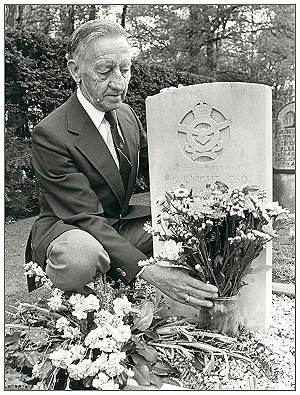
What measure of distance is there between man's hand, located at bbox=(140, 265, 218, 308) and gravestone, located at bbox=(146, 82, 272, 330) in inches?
11.0

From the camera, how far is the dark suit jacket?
275cm

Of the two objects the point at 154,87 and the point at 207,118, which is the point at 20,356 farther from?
the point at 154,87

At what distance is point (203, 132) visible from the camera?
2.82 meters

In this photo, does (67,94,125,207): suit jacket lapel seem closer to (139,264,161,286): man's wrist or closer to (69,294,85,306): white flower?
(139,264,161,286): man's wrist

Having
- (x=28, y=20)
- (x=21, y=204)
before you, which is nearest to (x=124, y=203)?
(x=21, y=204)

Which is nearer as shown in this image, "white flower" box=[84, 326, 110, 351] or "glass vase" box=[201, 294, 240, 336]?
"white flower" box=[84, 326, 110, 351]

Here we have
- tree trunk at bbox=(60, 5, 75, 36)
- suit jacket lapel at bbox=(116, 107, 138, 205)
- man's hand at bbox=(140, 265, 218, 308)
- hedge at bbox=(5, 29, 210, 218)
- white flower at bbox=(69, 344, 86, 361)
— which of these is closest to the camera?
white flower at bbox=(69, 344, 86, 361)

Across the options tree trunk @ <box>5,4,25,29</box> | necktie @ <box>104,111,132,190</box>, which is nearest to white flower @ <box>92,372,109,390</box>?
necktie @ <box>104,111,132,190</box>

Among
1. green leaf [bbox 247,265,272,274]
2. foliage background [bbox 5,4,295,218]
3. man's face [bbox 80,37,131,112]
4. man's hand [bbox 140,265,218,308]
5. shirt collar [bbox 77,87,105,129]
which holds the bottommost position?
man's hand [bbox 140,265,218,308]

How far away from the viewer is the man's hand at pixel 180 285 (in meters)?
2.64

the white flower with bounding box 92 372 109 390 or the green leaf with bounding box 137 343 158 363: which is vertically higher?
the green leaf with bounding box 137 343 158 363

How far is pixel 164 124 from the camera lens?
115 inches

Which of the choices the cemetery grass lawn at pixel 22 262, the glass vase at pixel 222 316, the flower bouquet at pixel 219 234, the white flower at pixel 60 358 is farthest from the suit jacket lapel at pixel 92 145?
the cemetery grass lawn at pixel 22 262

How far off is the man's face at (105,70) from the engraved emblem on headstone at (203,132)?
406 mm
